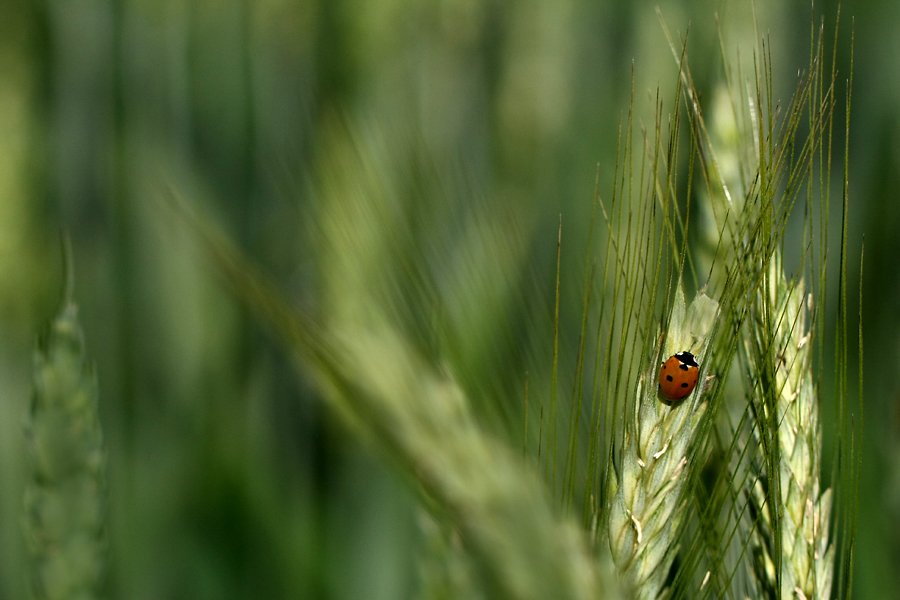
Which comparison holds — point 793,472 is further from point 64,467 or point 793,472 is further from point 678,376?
point 64,467

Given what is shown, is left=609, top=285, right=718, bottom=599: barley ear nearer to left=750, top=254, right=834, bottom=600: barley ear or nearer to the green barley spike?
left=750, top=254, right=834, bottom=600: barley ear

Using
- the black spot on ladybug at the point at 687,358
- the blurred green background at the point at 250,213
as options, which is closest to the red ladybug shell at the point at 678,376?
the black spot on ladybug at the point at 687,358

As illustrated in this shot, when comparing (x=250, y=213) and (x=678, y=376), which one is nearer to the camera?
(x=678, y=376)

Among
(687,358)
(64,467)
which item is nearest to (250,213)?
(64,467)

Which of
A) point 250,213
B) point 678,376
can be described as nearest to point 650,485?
point 678,376

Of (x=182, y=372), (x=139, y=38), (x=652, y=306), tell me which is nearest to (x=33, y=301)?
(x=182, y=372)

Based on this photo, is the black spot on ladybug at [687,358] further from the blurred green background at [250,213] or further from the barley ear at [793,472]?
the blurred green background at [250,213]
